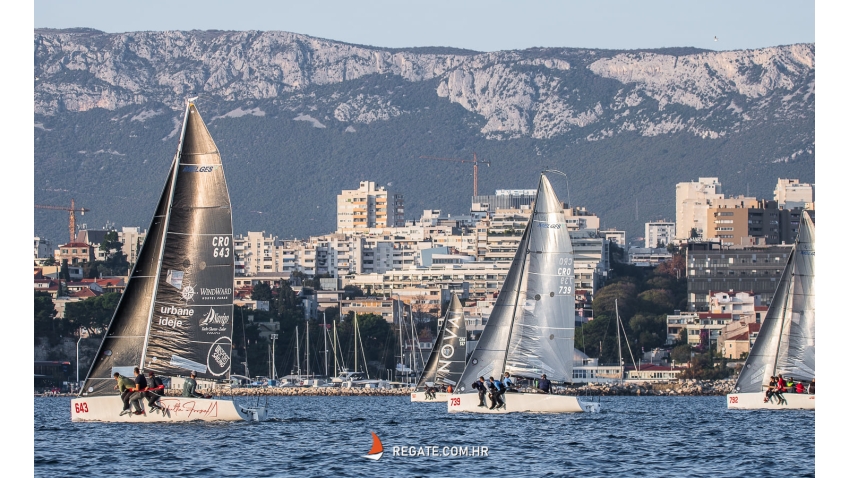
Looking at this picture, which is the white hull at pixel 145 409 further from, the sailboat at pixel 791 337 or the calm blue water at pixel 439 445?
the sailboat at pixel 791 337

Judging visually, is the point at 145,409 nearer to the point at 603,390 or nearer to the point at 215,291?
the point at 215,291

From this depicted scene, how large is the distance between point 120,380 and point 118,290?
80.0 m

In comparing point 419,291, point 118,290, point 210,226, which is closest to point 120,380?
point 210,226

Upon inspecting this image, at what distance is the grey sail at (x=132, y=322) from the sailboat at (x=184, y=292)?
2 centimetres

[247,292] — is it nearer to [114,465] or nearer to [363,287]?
[363,287]

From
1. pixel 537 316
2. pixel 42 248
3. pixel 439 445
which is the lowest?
pixel 439 445

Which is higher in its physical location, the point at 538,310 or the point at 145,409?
the point at 538,310

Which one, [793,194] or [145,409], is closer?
[145,409]

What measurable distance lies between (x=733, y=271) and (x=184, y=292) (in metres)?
106

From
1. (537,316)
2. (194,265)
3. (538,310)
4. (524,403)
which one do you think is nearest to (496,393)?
(524,403)

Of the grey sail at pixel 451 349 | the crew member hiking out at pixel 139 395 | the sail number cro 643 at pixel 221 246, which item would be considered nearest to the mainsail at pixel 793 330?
the sail number cro 643 at pixel 221 246

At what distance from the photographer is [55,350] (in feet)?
302

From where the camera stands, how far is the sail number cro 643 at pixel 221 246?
3250cm

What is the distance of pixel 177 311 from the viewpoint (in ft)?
106
